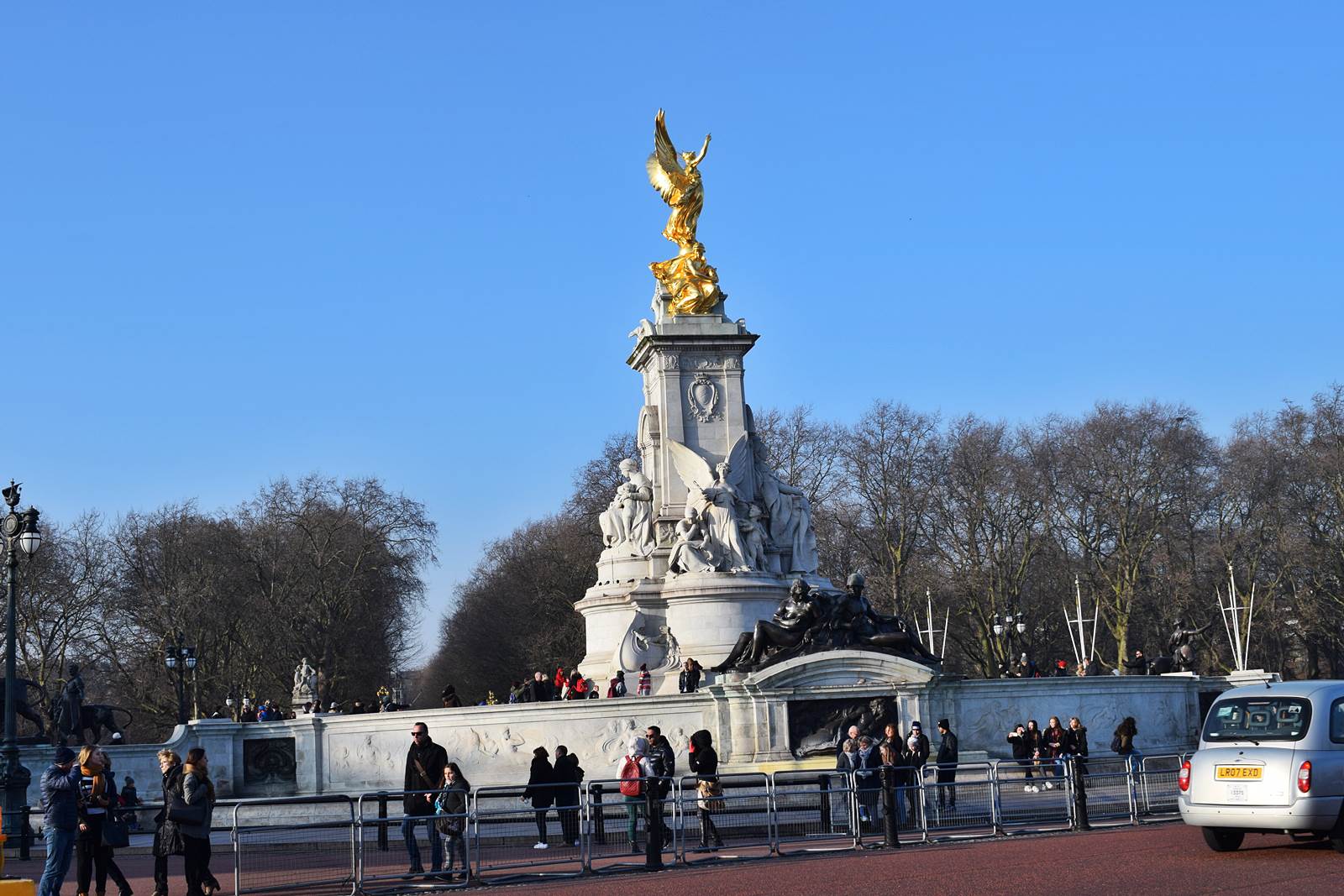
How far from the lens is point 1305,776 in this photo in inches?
640

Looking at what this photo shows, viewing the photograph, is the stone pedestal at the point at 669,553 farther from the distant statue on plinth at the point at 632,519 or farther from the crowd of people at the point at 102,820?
the crowd of people at the point at 102,820

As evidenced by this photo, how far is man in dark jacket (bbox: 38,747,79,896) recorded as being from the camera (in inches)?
635

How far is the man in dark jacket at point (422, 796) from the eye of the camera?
18.3 metres

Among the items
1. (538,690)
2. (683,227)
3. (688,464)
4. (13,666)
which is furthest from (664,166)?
(13,666)

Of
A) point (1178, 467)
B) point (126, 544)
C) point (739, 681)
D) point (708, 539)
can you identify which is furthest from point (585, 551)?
point (739, 681)

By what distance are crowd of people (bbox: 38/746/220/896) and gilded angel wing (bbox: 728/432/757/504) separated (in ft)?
77.0

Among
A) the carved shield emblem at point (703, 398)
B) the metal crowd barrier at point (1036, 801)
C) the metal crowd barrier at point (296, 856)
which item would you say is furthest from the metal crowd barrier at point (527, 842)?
the carved shield emblem at point (703, 398)

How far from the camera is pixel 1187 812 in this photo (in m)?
17.2

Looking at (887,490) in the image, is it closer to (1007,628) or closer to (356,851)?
(1007,628)

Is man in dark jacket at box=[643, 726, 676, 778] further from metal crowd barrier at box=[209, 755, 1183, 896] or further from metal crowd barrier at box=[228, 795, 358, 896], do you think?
metal crowd barrier at box=[228, 795, 358, 896]

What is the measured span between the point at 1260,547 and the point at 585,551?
26.7 m

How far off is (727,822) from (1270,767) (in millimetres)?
6475

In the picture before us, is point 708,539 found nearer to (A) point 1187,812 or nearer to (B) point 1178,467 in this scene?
(A) point 1187,812

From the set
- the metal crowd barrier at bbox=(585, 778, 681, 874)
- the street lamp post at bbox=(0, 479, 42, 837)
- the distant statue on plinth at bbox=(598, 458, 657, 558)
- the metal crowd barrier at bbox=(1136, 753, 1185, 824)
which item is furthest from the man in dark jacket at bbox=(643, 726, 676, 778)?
the distant statue on plinth at bbox=(598, 458, 657, 558)
